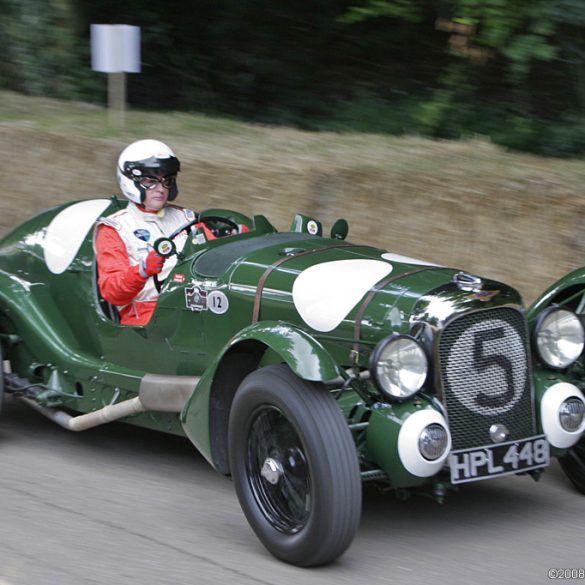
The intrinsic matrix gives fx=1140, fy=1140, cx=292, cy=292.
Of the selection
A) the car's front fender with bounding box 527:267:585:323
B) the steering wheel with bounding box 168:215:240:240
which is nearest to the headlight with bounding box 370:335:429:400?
the car's front fender with bounding box 527:267:585:323

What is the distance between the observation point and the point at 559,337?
504 centimetres

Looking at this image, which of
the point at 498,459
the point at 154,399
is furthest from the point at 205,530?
the point at 498,459

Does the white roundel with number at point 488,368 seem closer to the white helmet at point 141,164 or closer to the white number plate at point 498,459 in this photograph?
the white number plate at point 498,459

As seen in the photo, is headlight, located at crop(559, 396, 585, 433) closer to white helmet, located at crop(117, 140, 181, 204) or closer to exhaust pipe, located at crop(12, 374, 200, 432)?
exhaust pipe, located at crop(12, 374, 200, 432)

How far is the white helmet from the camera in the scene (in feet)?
20.2

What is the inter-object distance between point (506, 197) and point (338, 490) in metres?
4.20

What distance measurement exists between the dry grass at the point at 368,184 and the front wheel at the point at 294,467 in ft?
12.3

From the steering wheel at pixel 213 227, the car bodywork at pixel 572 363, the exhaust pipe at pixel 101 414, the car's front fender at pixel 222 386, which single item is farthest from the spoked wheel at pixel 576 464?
the steering wheel at pixel 213 227

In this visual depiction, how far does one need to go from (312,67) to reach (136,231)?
8.86 m

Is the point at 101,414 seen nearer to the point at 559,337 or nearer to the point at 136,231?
the point at 136,231

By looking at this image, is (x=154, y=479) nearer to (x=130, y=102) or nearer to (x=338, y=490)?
(x=338, y=490)

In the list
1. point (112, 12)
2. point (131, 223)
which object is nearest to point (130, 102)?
point (112, 12)

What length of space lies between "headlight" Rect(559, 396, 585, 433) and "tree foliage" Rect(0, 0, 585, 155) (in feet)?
23.4

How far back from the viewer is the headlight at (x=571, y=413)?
4.81 meters
